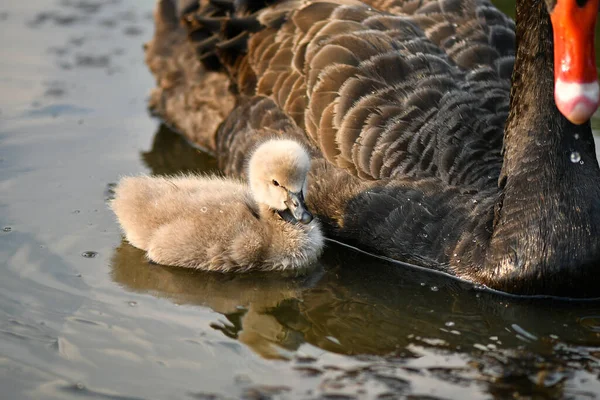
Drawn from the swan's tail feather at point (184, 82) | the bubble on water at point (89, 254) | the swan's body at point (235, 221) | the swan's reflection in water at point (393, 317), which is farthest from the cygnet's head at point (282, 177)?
the swan's tail feather at point (184, 82)

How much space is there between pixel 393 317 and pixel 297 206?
744 millimetres

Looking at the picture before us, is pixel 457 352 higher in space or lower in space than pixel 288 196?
lower

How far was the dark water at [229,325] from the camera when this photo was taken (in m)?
4.37

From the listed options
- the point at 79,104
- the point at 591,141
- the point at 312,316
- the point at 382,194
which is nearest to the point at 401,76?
the point at 382,194

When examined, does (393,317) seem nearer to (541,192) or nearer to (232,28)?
(541,192)

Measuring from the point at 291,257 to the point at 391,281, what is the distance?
535 millimetres

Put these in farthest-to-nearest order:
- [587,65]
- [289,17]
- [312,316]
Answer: [289,17] < [312,316] < [587,65]

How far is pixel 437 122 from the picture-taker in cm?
559

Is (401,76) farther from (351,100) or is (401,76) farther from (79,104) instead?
(79,104)

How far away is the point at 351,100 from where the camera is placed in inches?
225

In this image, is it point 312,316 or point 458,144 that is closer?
point 312,316

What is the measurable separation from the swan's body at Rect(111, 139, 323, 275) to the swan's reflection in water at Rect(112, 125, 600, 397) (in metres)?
0.11

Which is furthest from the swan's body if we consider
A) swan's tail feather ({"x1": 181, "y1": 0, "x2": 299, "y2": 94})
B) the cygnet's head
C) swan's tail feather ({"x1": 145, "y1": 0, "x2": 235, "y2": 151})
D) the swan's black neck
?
swan's tail feather ({"x1": 145, "y1": 0, "x2": 235, "y2": 151})

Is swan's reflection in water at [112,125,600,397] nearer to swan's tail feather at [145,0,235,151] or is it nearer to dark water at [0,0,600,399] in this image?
dark water at [0,0,600,399]
